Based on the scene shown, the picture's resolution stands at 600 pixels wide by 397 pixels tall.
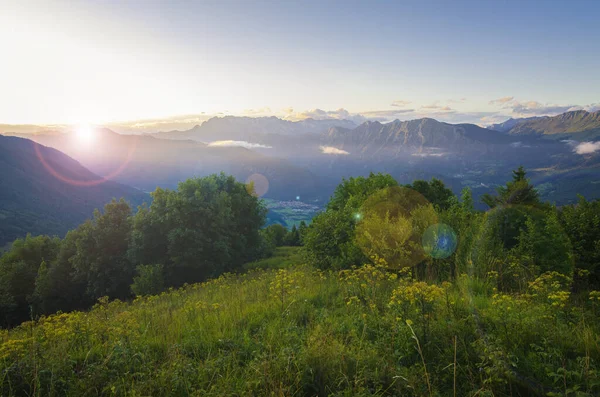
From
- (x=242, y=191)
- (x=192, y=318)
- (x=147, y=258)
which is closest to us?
(x=192, y=318)

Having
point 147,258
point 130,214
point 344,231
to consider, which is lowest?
point 147,258

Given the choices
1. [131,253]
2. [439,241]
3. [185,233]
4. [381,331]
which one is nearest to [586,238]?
[439,241]

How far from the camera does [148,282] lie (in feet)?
81.0

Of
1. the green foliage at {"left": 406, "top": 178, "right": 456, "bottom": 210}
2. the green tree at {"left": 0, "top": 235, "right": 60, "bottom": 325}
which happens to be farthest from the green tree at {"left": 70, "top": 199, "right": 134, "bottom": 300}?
the green foliage at {"left": 406, "top": 178, "right": 456, "bottom": 210}

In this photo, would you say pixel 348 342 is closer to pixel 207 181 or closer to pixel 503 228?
pixel 503 228

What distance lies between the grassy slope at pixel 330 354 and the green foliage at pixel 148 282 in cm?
1850

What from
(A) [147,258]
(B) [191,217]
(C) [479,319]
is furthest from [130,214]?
(C) [479,319]

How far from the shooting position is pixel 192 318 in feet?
26.0

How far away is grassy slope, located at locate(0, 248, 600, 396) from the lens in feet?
14.5

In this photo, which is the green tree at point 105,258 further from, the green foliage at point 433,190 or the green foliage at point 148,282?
the green foliage at point 433,190

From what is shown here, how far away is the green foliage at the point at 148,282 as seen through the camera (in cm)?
2458

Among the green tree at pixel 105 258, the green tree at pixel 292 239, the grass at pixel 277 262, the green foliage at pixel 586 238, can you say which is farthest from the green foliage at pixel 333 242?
the green tree at pixel 292 239

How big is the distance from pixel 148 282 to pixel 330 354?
78.2 ft

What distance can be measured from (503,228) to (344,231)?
306 inches
